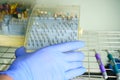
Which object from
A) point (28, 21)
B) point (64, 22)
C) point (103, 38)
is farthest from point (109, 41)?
point (28, 21)

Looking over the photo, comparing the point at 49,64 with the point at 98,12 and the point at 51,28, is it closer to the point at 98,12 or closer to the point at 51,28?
the point at 51,28

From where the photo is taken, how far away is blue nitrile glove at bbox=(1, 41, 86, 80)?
0.79 metres

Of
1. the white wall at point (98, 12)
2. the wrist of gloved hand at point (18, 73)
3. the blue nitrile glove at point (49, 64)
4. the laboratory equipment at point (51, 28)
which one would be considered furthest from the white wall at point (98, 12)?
the wrist of gloved hand at point (18, 73)

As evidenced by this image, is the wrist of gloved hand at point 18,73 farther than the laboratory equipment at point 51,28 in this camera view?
No

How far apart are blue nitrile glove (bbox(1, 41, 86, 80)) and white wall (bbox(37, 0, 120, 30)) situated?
1.55 ft

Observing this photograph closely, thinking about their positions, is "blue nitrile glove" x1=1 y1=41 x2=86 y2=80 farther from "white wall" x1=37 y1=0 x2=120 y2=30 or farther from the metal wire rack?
"white wall" x1=37 y1=0 x2=120 y2=30

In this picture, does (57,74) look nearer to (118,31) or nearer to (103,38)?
(103,38)

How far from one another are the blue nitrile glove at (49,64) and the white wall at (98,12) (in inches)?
18.6

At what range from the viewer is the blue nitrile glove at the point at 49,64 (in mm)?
793

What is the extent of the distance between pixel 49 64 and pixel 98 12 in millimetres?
615

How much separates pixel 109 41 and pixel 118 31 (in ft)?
0.28

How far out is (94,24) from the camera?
137cm

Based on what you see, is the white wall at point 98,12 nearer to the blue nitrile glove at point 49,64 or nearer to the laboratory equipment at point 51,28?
the laboratory equipment at point 51,28

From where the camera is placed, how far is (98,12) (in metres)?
1.32
